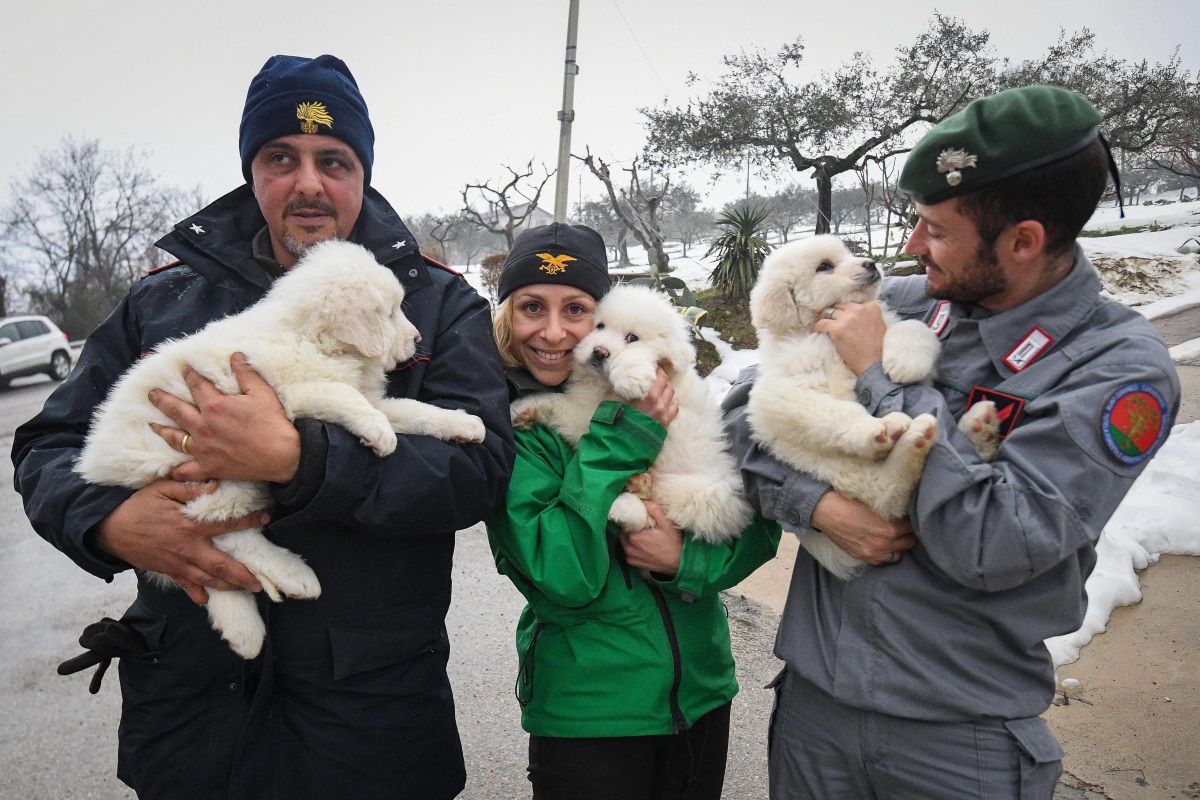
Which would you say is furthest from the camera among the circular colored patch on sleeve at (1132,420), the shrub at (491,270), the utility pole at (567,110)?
the shrub at (491,270)

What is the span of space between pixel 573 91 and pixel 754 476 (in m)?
11.5

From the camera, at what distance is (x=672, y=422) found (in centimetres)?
272

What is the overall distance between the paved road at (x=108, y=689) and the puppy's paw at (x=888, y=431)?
2.18m

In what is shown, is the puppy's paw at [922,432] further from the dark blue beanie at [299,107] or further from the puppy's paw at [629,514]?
the dark blue beanie at [299,107]

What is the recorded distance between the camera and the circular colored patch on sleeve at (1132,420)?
1.55 meters

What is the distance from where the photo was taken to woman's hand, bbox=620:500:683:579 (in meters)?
2.22

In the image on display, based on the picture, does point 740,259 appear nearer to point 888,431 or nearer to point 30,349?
point 888,431

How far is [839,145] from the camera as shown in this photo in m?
21.2

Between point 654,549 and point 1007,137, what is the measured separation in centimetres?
145

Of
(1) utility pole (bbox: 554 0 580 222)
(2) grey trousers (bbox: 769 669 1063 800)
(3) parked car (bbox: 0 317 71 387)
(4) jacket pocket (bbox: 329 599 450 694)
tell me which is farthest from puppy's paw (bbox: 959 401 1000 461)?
(3) parked car (bbox: 0 317 71 387)

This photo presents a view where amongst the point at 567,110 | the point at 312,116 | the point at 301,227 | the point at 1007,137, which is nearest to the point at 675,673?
the point at 1007,137

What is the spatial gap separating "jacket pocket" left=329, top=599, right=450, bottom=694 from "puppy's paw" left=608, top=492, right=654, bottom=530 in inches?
23.8

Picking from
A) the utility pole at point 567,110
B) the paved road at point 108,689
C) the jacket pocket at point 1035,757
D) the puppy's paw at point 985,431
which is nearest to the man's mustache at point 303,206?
the puppy's paw at point 985,431

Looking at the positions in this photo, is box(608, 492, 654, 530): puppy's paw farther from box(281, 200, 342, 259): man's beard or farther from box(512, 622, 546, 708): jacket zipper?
box(281, 200, 342, 259): man's beard
